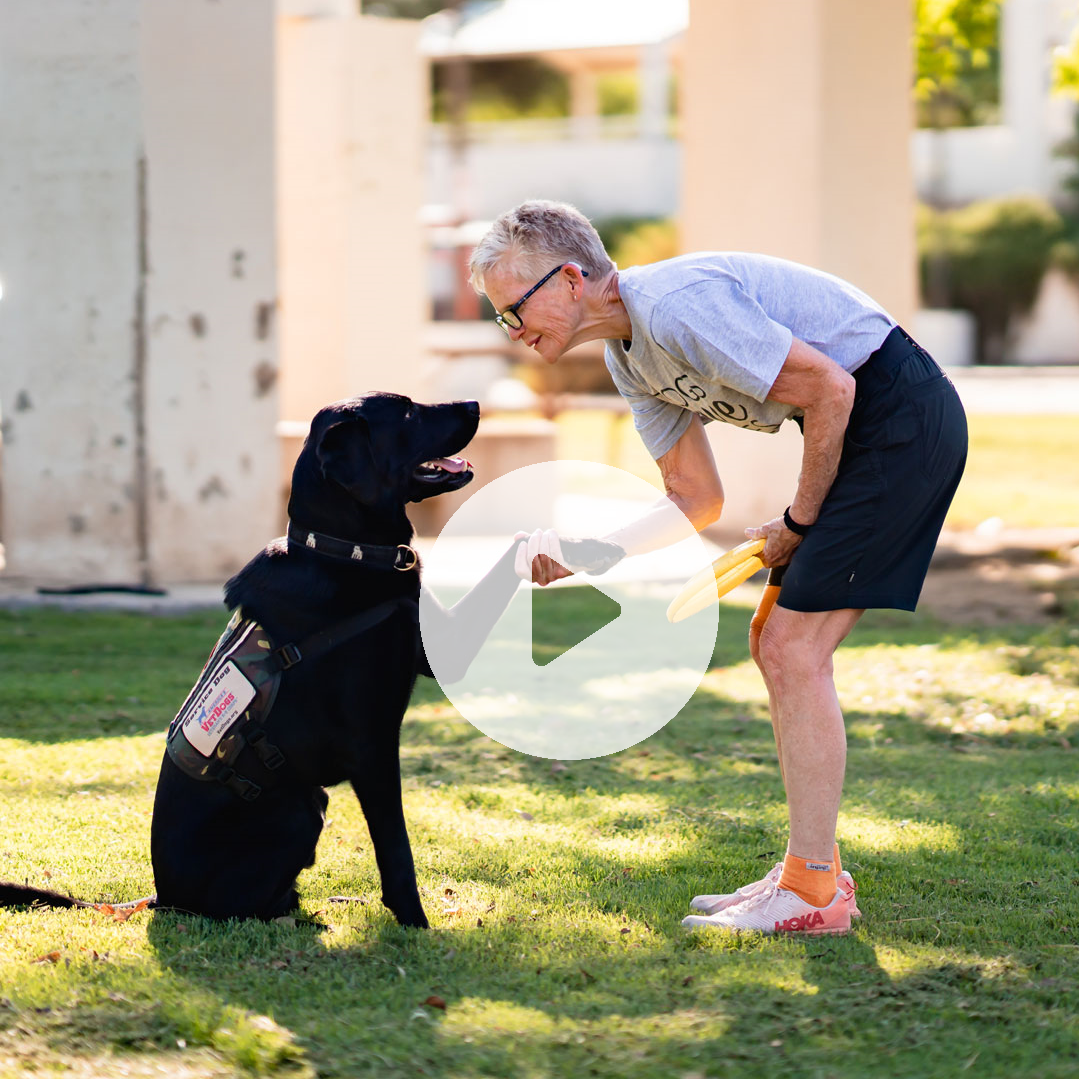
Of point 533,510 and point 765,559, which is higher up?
point 765,559

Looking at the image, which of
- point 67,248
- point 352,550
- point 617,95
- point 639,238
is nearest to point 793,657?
point 352,550

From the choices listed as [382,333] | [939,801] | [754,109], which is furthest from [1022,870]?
[382,333]

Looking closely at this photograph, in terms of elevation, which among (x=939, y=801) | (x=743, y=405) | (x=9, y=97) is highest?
(x=9, y=97)

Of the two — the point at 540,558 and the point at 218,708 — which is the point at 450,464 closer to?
the point at 540,558

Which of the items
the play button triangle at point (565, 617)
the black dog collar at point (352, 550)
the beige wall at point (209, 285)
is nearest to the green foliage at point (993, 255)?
the play button triangle at point (565, 617)

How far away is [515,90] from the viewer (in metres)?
47.6

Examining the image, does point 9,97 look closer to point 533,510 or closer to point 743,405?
point 533,510

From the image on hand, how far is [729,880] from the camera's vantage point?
3939 millimetres

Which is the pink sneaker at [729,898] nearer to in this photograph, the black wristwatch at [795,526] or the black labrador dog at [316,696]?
the black labrador dog at [316,696]

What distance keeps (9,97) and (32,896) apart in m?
6.41

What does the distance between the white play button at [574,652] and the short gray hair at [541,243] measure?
61 centimetres

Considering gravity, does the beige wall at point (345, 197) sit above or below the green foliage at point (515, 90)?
below

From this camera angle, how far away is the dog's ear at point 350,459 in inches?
137

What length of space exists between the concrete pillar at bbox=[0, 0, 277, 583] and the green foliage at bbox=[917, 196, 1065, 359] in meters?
27.5
